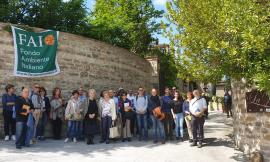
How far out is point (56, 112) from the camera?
465 inches

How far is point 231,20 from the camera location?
25.9 feet

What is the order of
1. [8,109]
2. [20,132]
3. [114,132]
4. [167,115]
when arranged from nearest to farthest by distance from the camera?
[20,132] → [8,109] → [114,132] → [167,115]

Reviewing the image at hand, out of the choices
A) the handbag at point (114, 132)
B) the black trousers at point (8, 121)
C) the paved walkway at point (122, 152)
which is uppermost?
the black trousers at point (8, 121)

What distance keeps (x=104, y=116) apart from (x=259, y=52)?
5303mm

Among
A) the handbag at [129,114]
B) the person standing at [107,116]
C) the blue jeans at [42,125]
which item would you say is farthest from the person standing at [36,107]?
the handbag at [129,114]

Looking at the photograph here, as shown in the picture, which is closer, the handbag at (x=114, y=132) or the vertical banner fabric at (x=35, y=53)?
the handbag at (x=114, y=132)

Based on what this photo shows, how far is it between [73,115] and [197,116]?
150 inches

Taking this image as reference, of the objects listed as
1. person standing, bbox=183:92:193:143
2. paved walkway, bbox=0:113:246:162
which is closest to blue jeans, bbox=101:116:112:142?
paved walkway, bbox=0:113:246:162

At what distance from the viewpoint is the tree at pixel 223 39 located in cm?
767

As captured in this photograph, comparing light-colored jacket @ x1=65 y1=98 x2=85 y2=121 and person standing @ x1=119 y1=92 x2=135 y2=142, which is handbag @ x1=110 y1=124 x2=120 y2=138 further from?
light-colored jacket @ x1=65 y1=98 x2=85 y2=121

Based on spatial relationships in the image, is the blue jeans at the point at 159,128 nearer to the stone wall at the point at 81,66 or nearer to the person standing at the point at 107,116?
the person standing at the point at 107,116

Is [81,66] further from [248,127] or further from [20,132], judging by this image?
[248,127]

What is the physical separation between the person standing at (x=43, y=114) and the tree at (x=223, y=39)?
429cm

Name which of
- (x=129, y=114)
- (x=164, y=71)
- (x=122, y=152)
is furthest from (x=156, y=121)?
(x=164, y=71)
